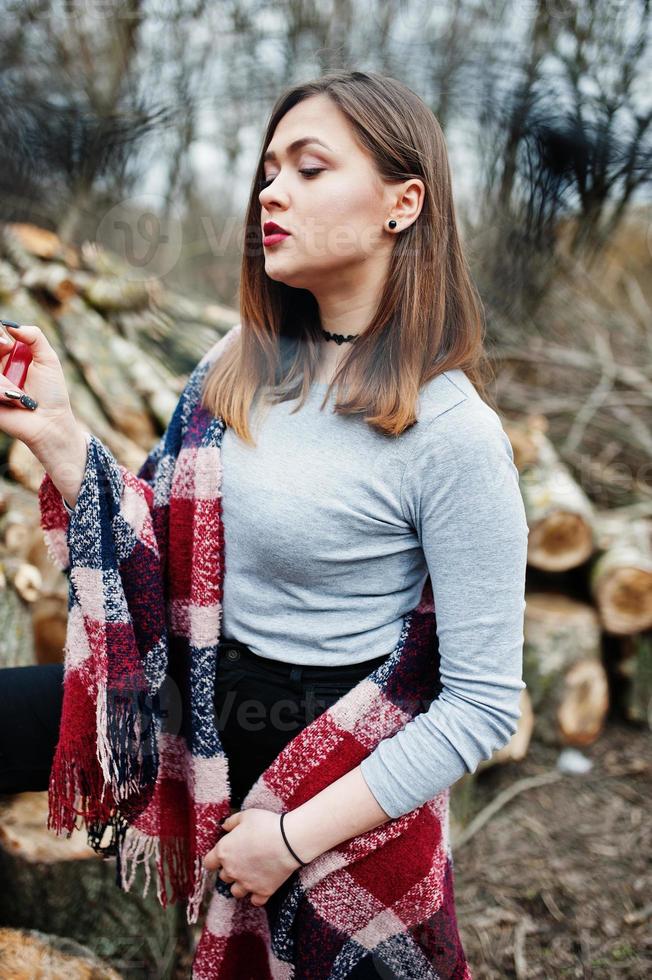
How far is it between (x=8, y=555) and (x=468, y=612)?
155cm

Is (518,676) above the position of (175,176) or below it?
below

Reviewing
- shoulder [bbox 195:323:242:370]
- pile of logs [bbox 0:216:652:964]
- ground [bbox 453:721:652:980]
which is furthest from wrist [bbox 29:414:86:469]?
ground [bbox 453:721:652:980]

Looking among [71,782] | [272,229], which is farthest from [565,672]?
[272,229]

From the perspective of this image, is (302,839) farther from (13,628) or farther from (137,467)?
(137,467)

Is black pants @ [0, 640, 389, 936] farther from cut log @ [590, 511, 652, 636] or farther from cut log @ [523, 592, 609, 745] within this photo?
cut log @ [590, 511, 652, 636]

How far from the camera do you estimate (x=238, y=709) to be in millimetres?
1242

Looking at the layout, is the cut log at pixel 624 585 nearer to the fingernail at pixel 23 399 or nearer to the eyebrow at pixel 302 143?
the eyebrow at pixel 302 143

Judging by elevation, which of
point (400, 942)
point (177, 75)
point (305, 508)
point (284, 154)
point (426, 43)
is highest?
point (426, 43)

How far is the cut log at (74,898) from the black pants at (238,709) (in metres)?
0.32

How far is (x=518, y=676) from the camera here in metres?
1.09

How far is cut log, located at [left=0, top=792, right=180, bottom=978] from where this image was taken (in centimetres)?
157

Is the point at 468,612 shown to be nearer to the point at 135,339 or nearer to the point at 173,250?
the point at 135,339

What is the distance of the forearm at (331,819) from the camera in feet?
3.59

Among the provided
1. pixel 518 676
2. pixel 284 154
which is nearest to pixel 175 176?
pixel 284 154
